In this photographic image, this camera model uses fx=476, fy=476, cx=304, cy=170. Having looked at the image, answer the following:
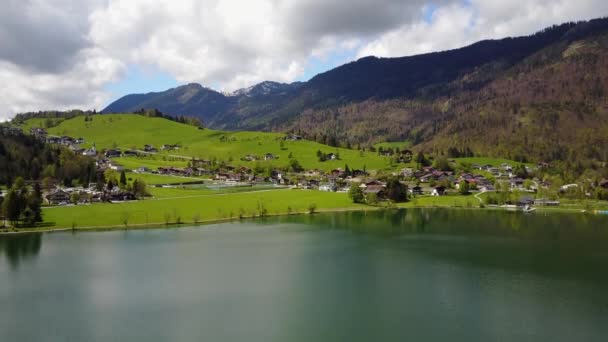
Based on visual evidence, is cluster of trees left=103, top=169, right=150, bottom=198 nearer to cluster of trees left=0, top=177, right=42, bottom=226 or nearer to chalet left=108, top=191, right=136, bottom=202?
chalet left=108, top=191, right=136, bottom=202

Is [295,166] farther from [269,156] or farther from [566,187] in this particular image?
[566,187]

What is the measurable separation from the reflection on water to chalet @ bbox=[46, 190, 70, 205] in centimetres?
1631

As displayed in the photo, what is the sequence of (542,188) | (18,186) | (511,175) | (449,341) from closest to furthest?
(449,341)
(18,186)
(542,188)
(511,175)

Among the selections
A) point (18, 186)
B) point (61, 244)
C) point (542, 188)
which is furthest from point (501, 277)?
point (18, 186)

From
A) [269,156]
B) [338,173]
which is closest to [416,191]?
[338,173]

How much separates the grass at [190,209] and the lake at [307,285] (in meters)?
4.87

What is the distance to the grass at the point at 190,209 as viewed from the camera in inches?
2240

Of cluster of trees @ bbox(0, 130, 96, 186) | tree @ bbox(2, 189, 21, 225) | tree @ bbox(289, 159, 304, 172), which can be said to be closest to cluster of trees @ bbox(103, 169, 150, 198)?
cluster of trees @ bbox(0, 130, 96, 186)

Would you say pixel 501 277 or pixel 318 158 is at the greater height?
pixel 318 158

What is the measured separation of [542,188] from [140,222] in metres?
66.3

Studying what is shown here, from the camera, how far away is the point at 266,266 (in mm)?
37750

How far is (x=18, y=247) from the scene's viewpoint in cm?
4572

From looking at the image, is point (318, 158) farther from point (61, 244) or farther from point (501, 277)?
point (501, 277)

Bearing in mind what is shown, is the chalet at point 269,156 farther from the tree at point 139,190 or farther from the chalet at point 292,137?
the tree at point 139,190
